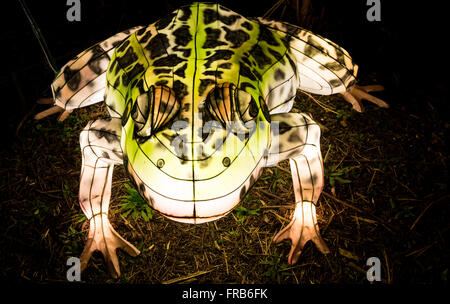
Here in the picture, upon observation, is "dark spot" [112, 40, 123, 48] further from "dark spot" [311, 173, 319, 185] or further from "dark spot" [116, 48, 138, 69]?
"dark spot" [311, 173, 319, 185]

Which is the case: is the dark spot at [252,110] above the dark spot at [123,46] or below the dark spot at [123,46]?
below

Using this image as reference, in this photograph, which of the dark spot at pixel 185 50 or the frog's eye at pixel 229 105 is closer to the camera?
the frog's eye at pixel 229 105

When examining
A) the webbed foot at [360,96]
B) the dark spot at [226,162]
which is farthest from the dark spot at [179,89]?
the webbed foot at [360,96]

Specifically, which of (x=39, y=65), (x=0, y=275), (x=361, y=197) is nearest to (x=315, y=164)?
(x=361, y=197)

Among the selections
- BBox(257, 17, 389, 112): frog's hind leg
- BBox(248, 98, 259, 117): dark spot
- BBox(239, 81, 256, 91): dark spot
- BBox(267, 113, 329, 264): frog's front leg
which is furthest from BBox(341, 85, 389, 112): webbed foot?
BBox(248, 98, 259, 117): dark spot

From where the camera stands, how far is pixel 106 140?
210cm

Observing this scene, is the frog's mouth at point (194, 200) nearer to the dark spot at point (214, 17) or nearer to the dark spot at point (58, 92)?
the dark spot at point (214, 17)

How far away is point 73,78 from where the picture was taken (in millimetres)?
2572

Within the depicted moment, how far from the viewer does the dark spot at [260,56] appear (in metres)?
2.13

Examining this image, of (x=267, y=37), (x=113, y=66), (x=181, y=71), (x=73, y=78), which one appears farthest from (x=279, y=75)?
(x=73, y=78)

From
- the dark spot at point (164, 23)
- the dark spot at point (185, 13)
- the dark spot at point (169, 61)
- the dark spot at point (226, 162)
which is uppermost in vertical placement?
the dark spot at point (185, 13)

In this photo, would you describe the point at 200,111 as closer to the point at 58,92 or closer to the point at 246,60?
the point at 246,60

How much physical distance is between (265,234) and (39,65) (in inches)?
98.4

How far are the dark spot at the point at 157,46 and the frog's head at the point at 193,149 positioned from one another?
57 cm
